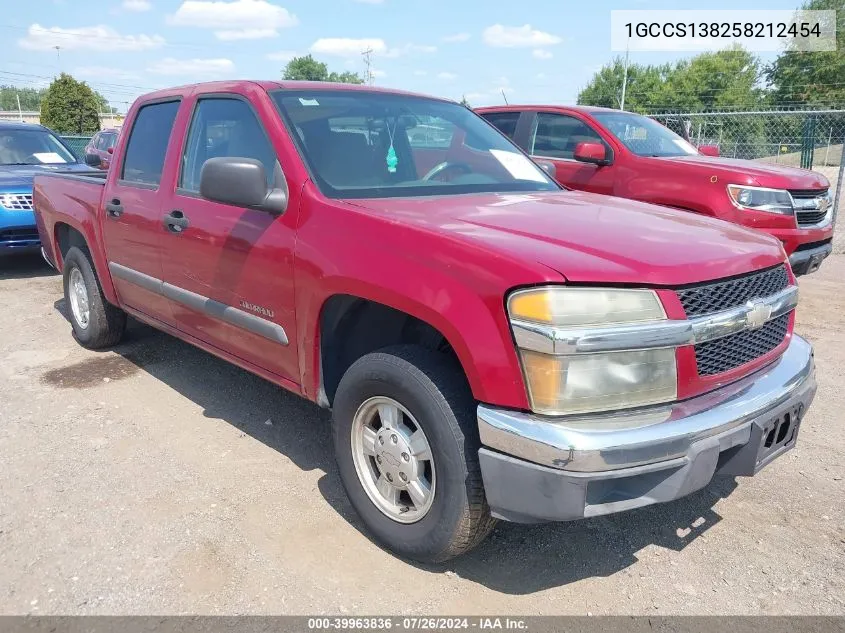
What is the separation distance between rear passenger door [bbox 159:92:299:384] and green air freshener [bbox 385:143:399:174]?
0.55 metres

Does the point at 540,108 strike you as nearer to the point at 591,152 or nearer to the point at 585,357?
the point at 591,152

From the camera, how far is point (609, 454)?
207 centimetres

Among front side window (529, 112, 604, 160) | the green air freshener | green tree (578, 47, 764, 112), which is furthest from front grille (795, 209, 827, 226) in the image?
green tree (578, 47, 764, 112)

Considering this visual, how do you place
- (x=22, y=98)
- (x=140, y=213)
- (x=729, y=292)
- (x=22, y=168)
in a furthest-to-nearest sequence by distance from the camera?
1. (x=22, y=98)
2. (x=22, y=168)
3. (x=140, y=213)
4. (x=729, y=292)

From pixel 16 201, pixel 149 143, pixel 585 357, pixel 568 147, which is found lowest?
pixel 585 357

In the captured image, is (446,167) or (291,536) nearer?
(291,536)

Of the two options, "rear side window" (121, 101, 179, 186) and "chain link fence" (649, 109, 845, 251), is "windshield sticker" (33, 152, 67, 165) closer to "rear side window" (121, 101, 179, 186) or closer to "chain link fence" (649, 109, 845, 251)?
"rear side window" (121, 101, 179, 186)

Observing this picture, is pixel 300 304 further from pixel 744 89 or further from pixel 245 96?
pixel 744 89

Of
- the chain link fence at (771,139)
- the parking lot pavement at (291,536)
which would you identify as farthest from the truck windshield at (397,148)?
the chain link fence at (771,139)

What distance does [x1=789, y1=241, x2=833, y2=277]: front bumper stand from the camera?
6.07m

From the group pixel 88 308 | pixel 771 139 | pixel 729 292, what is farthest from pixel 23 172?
pixel 771 139

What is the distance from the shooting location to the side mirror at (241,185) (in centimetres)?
286

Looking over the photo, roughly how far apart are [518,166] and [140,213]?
229 centimetres

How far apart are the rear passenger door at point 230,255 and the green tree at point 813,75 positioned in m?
51.0
